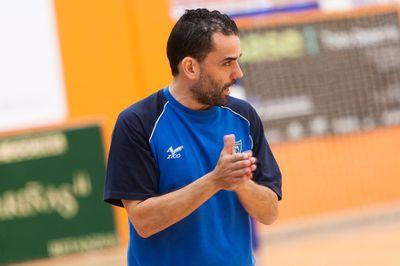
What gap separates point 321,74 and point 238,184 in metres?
7.15

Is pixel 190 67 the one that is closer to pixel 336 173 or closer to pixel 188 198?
pixel 188 198

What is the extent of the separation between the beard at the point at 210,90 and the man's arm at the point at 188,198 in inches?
8.1

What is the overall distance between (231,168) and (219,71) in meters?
0.35

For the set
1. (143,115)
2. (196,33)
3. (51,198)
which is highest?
(196,33)

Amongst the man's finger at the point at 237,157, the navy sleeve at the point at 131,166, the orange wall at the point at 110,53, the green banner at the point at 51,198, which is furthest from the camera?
the orange wall at the point at 110,53

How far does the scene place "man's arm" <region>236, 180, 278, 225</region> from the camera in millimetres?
2535

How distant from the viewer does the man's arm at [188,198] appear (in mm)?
2381

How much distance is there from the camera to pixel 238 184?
2.41m

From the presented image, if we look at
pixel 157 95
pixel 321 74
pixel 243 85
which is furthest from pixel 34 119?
pixel 157 95

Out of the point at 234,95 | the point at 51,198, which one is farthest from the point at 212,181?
the point at 51,198

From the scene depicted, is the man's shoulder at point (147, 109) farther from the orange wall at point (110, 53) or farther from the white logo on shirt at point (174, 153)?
the orange wall at point (110, 53)

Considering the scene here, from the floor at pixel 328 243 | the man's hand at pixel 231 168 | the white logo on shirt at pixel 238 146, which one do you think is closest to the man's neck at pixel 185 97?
the white logo on shirt at pixel 238 146

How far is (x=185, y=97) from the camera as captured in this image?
2643 millimetres

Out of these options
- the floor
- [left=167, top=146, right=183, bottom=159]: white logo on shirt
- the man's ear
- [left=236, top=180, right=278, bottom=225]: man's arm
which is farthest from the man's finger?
the floor
